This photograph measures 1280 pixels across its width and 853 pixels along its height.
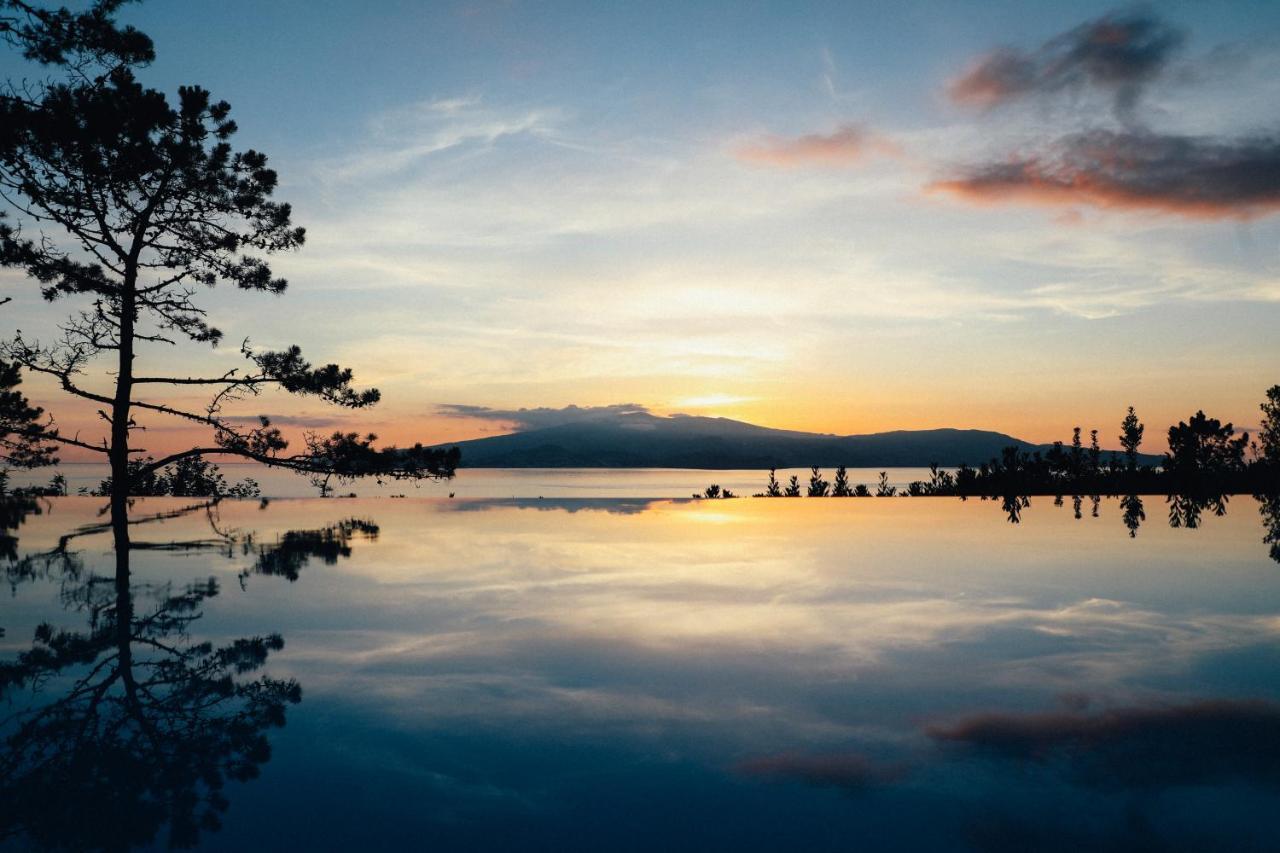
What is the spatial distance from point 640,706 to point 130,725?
3.21 metres

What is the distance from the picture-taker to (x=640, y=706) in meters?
4.95

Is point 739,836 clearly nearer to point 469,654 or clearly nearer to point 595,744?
point 595,744

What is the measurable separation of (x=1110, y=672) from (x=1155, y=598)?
A: 11.8 feet

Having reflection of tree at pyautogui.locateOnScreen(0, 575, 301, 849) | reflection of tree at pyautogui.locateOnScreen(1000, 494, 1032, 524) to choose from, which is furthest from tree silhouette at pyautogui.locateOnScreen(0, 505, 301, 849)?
reflection of tree at pyautogui.locateOnScreen(1000, 494, 1032, 524)

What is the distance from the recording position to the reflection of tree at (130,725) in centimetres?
347

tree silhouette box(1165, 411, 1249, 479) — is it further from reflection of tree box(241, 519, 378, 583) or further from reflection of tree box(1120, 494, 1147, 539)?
reflection of tree box(241, 519, 378, 583)

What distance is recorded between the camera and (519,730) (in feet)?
15.0

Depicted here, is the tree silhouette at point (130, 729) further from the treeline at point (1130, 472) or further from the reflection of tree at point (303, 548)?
the treeline at point (1130, 472)

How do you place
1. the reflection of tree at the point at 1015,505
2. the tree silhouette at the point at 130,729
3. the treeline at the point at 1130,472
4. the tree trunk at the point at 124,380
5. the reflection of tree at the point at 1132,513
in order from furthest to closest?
1. the treeline at the point at 1130,472
2. the reflection of tree at the point at 1015,505
3. the reflection of tree at the point at 1132,513
4. the tree trunk at the point at 124,380
5. the tree silhouette at the point at 130,729

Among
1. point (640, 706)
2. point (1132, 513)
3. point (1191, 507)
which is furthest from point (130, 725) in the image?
point (1191, 507)

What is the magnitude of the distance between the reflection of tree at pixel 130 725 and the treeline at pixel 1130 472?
23533mm

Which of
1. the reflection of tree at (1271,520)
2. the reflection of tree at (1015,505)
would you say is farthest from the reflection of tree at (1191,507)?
the reflection of tree at (1015,505)

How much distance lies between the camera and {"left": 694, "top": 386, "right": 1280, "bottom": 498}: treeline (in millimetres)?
29781

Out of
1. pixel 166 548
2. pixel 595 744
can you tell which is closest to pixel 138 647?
pixel 595 744
